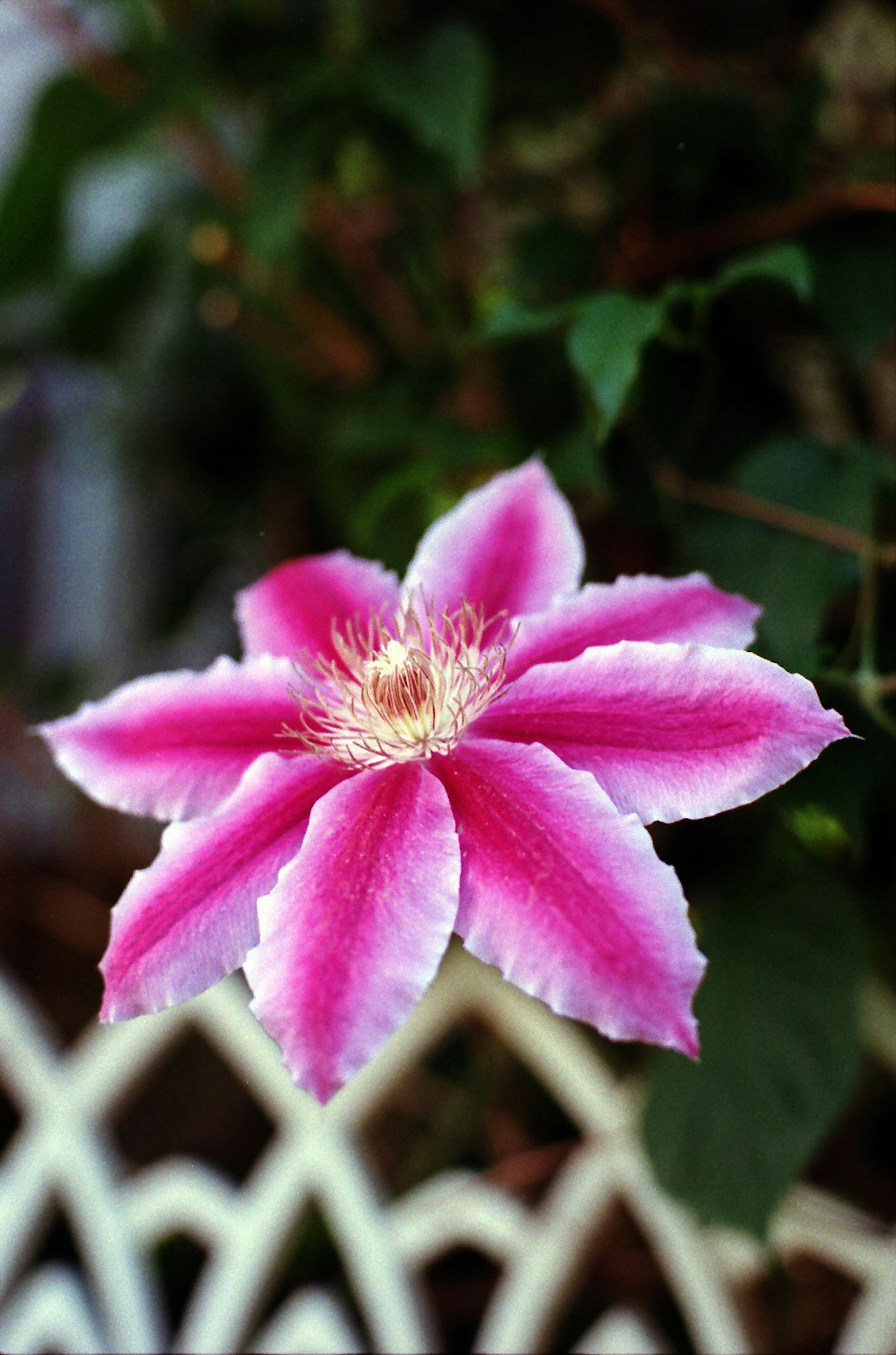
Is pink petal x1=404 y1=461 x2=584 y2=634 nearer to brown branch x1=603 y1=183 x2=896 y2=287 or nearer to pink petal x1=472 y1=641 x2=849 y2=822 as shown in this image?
pink petal x1=472 y1=641 x2=849 y2=822

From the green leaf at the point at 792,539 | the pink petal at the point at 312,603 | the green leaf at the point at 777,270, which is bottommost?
the green leaf at the point at 792,539

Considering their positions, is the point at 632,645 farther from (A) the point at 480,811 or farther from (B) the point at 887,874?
(B) the point at 887,874

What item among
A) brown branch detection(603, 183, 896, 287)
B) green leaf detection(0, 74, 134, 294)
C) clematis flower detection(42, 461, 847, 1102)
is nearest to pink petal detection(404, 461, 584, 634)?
clematis flower detection(42, 461, 847, 1102)

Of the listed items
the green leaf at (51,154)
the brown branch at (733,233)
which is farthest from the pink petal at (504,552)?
the green leaf at (51,154)

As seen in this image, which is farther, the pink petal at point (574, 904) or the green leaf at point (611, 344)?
the green leaf at point (611, 344)

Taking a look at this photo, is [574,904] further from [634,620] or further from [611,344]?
[611,344]

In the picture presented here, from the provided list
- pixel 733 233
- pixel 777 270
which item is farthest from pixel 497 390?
pixel 777 270

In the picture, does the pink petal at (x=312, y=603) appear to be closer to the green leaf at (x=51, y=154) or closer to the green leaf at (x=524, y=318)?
the green leaf at (x=524, y=318)

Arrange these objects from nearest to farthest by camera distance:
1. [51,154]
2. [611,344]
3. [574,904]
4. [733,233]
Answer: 1. [574,904]
2. [611,344]
3. [733,233]
4. [51,154]

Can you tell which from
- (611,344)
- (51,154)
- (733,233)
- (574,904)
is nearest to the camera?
(574,904)
